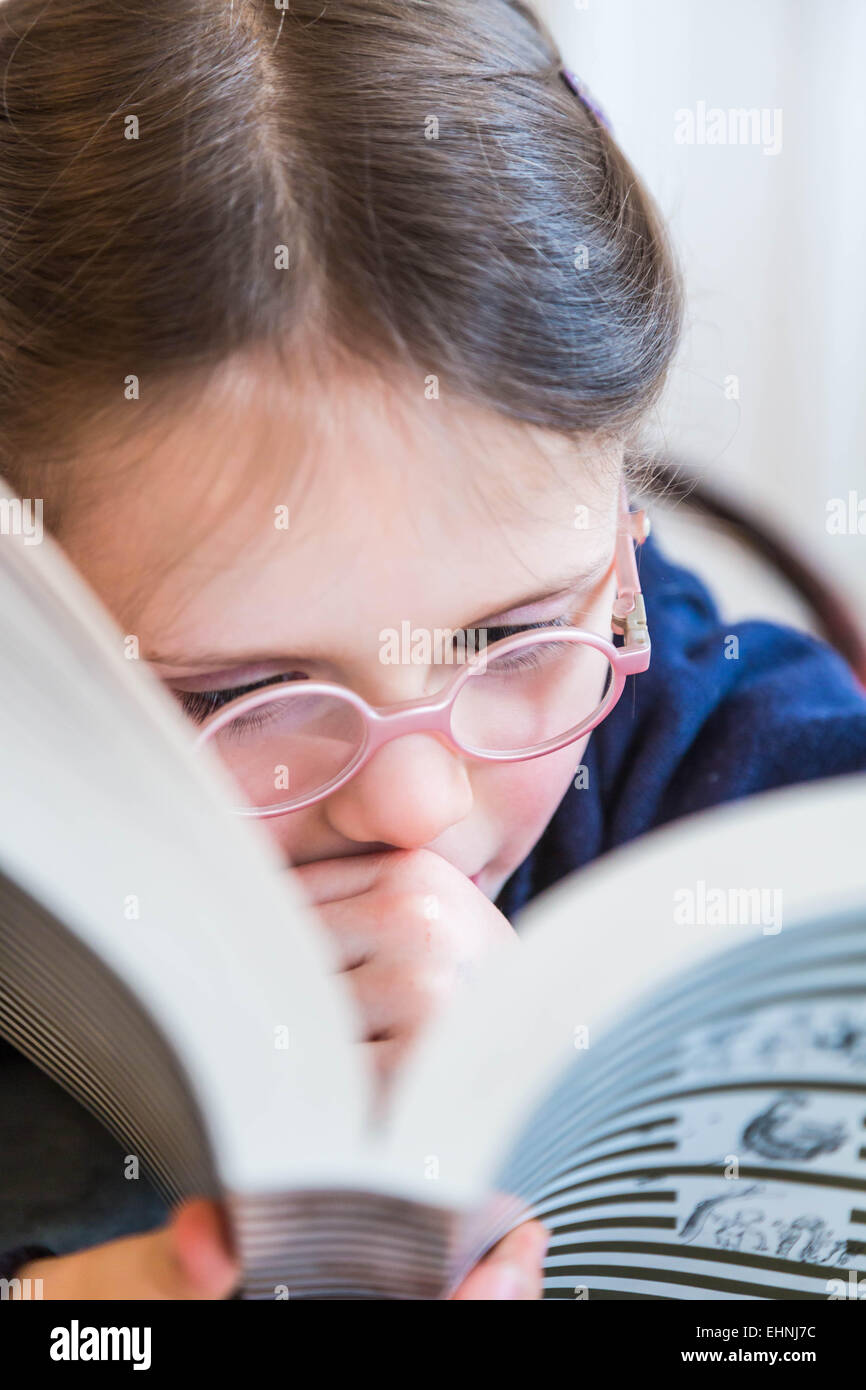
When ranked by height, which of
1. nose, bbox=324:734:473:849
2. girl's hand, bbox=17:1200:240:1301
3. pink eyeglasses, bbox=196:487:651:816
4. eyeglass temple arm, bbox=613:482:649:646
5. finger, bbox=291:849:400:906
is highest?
eyeglass temple arm, bbox=613:482:649:646

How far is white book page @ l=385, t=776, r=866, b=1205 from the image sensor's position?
279 millimetres

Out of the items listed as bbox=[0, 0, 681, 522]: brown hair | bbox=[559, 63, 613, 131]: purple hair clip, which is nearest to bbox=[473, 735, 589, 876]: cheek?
bbox=[0, 0, 681, 522]: brown hair

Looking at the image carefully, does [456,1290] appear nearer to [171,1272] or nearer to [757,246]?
[171,1272]

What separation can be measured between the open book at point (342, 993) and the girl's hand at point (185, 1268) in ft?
0.04

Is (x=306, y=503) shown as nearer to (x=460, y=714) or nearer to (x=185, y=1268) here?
(x=460, y=714)

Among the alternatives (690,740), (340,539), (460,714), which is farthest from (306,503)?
(690,740)

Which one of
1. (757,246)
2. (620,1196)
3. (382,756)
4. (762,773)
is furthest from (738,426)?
(620,1196)

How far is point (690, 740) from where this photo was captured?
65 cm

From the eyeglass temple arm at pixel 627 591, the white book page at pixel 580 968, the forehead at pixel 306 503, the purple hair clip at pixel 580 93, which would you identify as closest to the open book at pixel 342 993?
the white book page at pixel 580 968

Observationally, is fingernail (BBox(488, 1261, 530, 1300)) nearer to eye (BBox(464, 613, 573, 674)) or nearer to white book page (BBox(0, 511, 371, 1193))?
white book page (BBox(0, 511, 371, 1193))

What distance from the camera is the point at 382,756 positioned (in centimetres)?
45

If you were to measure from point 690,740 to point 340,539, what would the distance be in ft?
1.03
